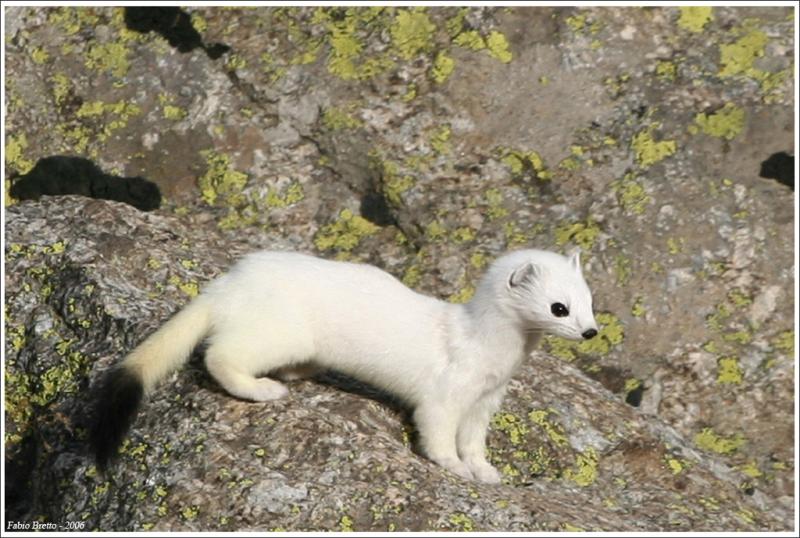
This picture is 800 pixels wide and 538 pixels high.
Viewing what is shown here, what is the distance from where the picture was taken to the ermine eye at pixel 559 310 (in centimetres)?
560

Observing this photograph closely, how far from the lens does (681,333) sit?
280 inches

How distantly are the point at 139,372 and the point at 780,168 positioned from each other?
13.3ft

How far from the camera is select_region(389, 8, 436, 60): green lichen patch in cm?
763

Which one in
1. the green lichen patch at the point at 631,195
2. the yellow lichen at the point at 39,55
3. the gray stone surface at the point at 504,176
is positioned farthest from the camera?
the yellow lichen at the point at 39,55

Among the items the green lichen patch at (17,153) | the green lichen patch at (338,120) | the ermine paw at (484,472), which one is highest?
the green lichen patch at (338,120)

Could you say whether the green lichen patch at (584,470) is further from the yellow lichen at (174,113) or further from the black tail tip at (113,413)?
the yellow lichen at (174,113)

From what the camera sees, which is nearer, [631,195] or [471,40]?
[631,195]

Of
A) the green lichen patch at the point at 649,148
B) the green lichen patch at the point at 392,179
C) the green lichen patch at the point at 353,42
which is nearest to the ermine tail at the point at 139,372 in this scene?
the green lichen patch at the point at 392,179

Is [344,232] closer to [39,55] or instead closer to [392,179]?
[392,179]

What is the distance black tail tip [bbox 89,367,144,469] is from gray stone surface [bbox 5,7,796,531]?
2.70 feet

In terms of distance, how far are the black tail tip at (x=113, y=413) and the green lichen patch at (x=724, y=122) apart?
3.88m

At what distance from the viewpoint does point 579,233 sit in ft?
23.9

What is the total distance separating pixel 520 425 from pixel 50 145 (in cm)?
342

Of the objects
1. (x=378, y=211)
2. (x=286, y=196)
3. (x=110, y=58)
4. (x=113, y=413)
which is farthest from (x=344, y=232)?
(x=113, y=413)
